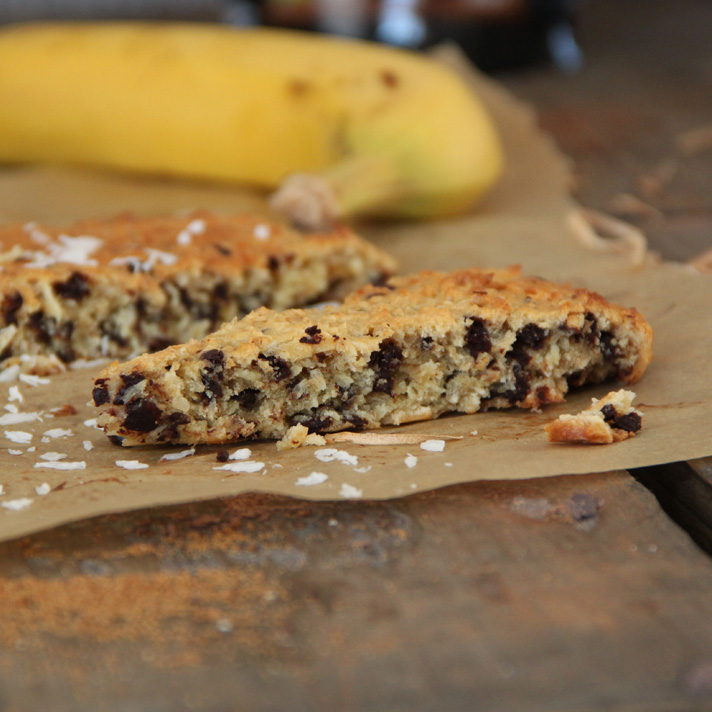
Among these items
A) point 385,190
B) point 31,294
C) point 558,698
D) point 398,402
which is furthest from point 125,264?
point 558,698

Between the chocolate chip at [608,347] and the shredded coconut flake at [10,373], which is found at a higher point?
the chocolate chip at [608,347]

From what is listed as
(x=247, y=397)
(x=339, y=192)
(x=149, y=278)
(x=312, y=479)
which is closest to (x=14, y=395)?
(x=149, y=278)

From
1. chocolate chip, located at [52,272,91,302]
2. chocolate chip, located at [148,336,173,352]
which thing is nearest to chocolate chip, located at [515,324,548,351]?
chocolate chip, located at [148,336,173,352]

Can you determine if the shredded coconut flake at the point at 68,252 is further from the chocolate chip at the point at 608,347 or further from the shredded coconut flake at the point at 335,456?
the chocolate chip at the point at 608,347

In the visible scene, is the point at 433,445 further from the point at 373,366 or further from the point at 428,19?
the point at 428,19

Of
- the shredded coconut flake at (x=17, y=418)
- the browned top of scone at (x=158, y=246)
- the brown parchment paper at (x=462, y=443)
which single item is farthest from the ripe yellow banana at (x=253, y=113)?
the shredded coconut flake at (x=17, y=418)
